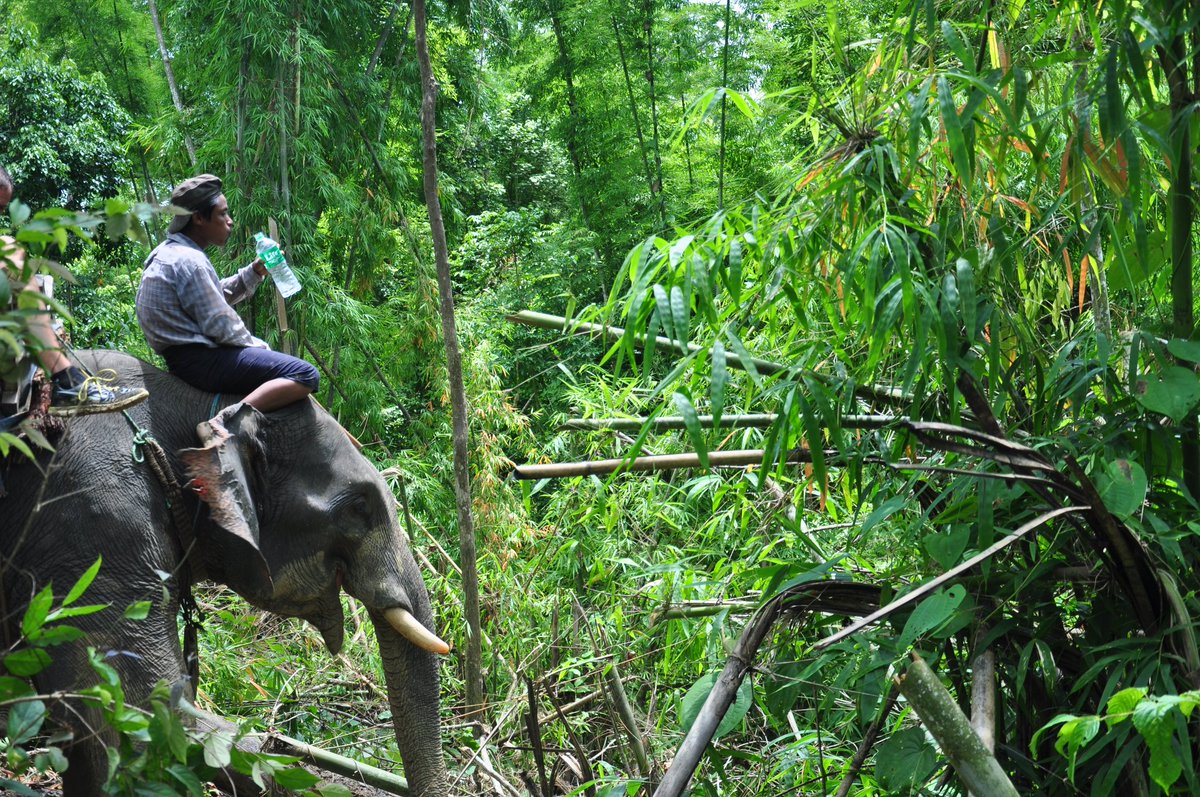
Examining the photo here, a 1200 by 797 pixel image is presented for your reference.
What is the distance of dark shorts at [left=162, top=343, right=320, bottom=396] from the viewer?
11.1 feet

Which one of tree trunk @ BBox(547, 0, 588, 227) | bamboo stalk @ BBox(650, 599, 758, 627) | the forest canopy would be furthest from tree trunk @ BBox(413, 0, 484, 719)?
tree trunk @ BBox(547, 0, 588, 227)

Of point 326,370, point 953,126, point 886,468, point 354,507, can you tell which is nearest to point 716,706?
point 886,468

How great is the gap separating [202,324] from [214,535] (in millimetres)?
628

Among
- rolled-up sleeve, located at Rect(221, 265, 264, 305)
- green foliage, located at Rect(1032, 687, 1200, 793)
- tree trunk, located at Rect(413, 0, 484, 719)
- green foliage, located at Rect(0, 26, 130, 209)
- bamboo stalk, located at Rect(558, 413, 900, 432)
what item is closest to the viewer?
green foliage, located at Rect(1032, 687, 1200, 793)

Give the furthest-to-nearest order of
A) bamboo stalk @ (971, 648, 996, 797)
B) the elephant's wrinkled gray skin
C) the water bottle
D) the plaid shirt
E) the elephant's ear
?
the water bottle < the plaid shirt < the elephant's ear < the elephant's wrinkled gray skin < bamboo stalk @ (971, 648, 996, 797)

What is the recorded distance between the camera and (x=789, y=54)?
25.8 ft

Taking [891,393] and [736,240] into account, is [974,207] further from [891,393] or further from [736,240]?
[736,240]

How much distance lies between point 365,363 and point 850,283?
6.53 m

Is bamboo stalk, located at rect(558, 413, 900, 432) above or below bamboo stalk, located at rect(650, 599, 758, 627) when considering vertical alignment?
above

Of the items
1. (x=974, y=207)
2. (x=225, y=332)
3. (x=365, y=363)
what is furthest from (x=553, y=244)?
(x=974, y=207)

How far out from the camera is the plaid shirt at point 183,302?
3305 millimetres

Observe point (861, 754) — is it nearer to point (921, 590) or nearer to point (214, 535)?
point (921, 590)

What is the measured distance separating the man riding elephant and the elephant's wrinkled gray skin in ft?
0.23

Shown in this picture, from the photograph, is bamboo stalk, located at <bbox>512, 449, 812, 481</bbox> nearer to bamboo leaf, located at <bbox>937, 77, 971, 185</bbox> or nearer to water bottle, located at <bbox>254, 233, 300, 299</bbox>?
bamboo leaf, located at <bbox>937, 77, 971, 185</bbox>
